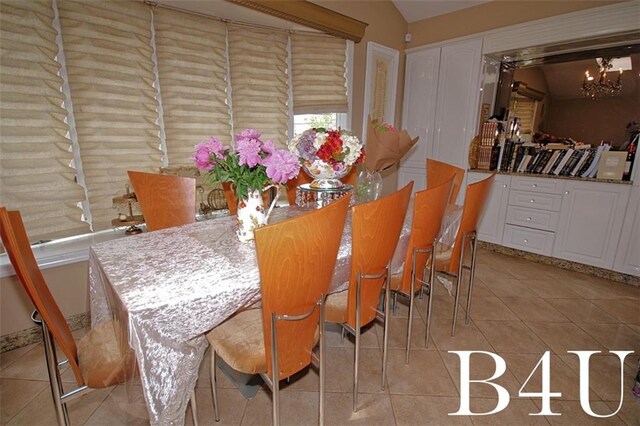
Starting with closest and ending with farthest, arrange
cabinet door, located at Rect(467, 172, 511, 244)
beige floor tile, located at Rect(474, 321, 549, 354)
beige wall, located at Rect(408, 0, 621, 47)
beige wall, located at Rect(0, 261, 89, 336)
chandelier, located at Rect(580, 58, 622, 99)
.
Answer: beige wall, located at Rect(0, 261, 89, 336), beige floor tile, located at Rect(474, 321, 549, 354), beige wall, located at Rect(408, 0, 621, 47), chandelier, located at Rect(580, 58, 622, 99), cabinet door, located at Rect(467, 172, 511, 244)

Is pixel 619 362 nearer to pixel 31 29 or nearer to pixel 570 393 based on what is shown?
pixel 570 393

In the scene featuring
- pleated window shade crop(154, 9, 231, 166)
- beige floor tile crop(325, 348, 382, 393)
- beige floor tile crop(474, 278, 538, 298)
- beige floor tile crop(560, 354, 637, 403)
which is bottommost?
beige floor tile crop(325, 348, 382, 393)

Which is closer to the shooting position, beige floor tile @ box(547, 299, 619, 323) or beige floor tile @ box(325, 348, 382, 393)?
beige floor tile @ box(325, 348, 382, 393)

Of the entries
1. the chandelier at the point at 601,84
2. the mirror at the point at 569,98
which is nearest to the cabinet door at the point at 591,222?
the mirror at the point at 569,98

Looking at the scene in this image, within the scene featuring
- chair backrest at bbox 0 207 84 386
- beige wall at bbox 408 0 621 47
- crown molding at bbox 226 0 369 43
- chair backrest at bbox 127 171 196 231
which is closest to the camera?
chair backrest at bbox 0 207 84 386

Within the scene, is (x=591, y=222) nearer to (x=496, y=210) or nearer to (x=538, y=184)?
(x=538, y=184)

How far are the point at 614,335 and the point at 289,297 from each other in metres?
2.36

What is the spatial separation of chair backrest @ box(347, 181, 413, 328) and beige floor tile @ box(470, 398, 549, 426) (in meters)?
0.71

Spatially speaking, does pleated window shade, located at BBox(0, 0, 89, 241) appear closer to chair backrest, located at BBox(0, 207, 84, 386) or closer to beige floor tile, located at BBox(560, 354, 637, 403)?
chair backrest, located at BBox(0, 207, 84, 386)

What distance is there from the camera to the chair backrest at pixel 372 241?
119 centimetres

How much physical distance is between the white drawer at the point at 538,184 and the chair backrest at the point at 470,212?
1.69 metres

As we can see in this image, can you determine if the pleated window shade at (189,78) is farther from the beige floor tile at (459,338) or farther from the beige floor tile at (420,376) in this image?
the beige floor tile at (459,338)

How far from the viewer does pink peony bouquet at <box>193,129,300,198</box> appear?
4.11 feet

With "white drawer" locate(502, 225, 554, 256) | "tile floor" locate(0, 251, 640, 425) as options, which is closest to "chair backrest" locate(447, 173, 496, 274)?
"tile floor" locate(0, 251, 640, 425)
